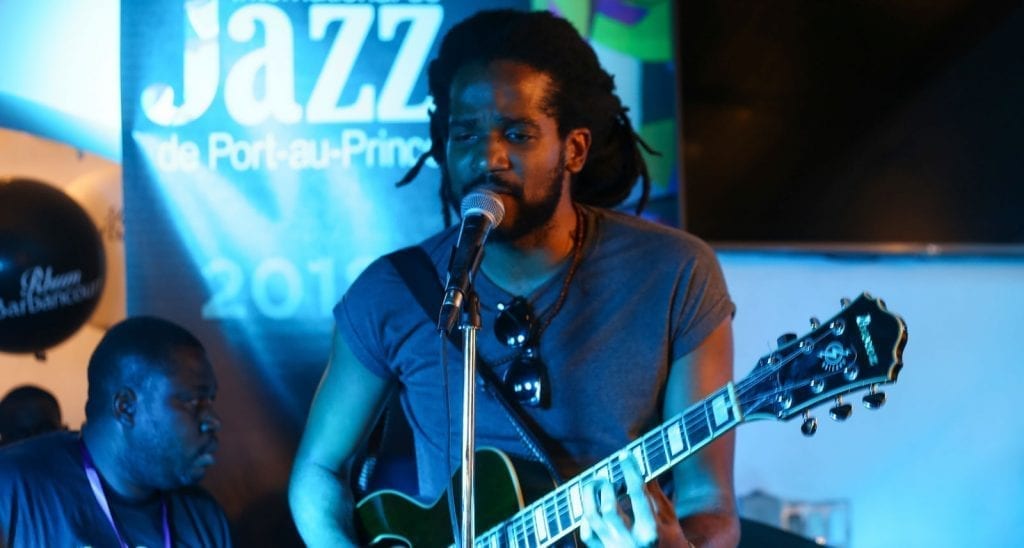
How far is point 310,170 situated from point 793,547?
1588 millimetres

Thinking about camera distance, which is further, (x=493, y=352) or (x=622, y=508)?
(x=493, y=352)

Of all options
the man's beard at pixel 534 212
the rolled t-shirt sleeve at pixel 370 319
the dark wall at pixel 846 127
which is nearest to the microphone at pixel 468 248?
the man's beard at pixel 534 212

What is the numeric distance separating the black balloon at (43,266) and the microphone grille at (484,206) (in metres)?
1.29

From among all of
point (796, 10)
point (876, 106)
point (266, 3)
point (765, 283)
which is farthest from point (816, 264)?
point (266, 3)

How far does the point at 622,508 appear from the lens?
6.61 ft

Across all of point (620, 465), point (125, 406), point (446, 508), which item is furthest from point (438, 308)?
point (125, 406)

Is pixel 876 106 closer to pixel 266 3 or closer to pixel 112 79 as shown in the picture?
pixel 266 3

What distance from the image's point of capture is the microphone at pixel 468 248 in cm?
192

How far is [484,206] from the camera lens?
210 cm

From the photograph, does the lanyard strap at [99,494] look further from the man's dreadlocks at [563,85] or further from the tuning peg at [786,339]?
the tuning peg at [786,339]

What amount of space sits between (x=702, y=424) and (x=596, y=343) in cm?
47

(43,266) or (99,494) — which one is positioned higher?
(43,266)

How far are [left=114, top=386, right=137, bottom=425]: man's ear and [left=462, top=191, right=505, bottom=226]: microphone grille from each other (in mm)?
1093

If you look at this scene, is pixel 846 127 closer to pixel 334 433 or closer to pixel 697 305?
pixel 697 305
